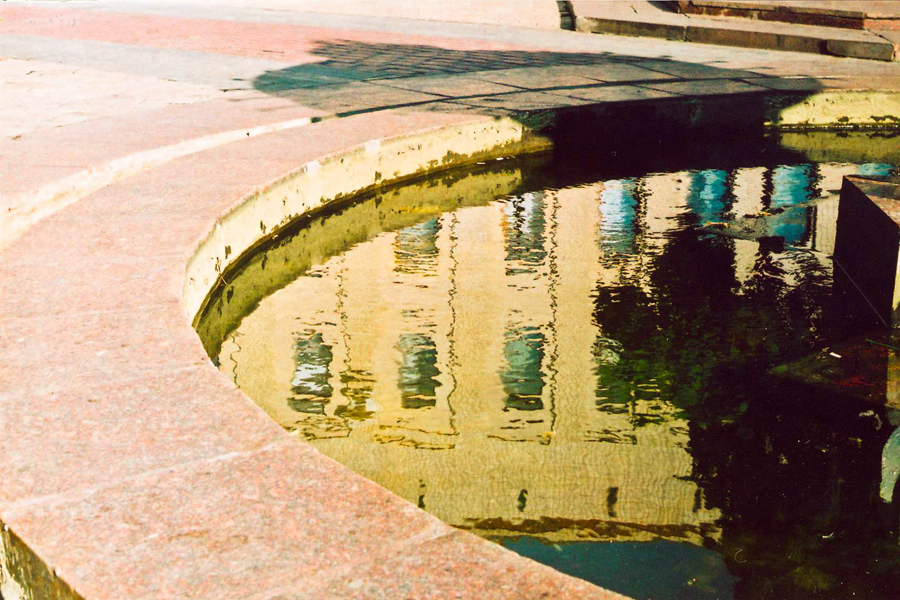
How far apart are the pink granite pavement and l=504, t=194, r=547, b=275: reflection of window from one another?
724 mm

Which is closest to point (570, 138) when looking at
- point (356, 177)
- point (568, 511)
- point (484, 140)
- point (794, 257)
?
point (484, 140)

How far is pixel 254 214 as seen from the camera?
12.8ft

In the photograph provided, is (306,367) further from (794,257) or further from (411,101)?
(411,101)

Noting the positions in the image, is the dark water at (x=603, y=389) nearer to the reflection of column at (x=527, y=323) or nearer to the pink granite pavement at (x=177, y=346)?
the reflection of column at (x=527, y=323)

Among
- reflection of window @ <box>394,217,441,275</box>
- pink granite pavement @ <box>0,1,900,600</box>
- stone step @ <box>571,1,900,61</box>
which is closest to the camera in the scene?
pink granite pavement @ <box>0,1,900,600</box>

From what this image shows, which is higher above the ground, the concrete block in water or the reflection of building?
the concrete block in water

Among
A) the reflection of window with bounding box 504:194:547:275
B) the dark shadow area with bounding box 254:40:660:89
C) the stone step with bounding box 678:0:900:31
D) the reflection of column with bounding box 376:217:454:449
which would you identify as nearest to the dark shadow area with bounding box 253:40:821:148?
the dark shadow area with bounding box 254:40:660:89

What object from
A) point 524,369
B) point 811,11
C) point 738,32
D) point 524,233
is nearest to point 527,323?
point 524,369

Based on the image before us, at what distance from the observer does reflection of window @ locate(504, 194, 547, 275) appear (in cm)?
372

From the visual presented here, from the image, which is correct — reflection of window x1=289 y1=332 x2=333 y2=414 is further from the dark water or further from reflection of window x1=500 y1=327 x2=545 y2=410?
reflection of window x1=500 y1=327 x2=545 y2=410

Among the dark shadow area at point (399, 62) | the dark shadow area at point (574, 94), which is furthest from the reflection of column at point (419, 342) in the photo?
the dark shadow area at point (399, 62)

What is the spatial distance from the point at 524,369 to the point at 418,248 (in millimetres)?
1251

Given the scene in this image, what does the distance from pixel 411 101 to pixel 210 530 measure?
15.3ft

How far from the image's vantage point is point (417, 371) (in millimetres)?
2846
